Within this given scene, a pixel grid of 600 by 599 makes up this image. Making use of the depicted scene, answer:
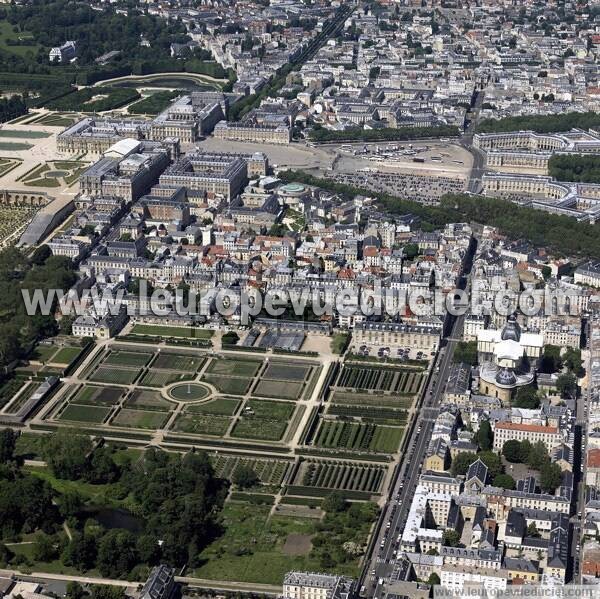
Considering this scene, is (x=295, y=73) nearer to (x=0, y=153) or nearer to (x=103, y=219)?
(x=0, y=153)

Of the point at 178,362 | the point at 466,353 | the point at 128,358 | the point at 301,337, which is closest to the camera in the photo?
the point at 466,353

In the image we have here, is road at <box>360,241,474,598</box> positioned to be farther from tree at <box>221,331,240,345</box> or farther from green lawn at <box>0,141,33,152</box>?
green lawn at <box>0,141,33,152</box>

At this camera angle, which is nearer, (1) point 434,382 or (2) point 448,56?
(1) point 434,382

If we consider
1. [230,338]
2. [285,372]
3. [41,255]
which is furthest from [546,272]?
[41,255]

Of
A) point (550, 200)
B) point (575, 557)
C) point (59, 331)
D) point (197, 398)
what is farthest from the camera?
point (550, 200)

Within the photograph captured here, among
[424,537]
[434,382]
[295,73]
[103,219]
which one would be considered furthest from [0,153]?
[424,537]

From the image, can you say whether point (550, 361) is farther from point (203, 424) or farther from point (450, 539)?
point (203, 424)
